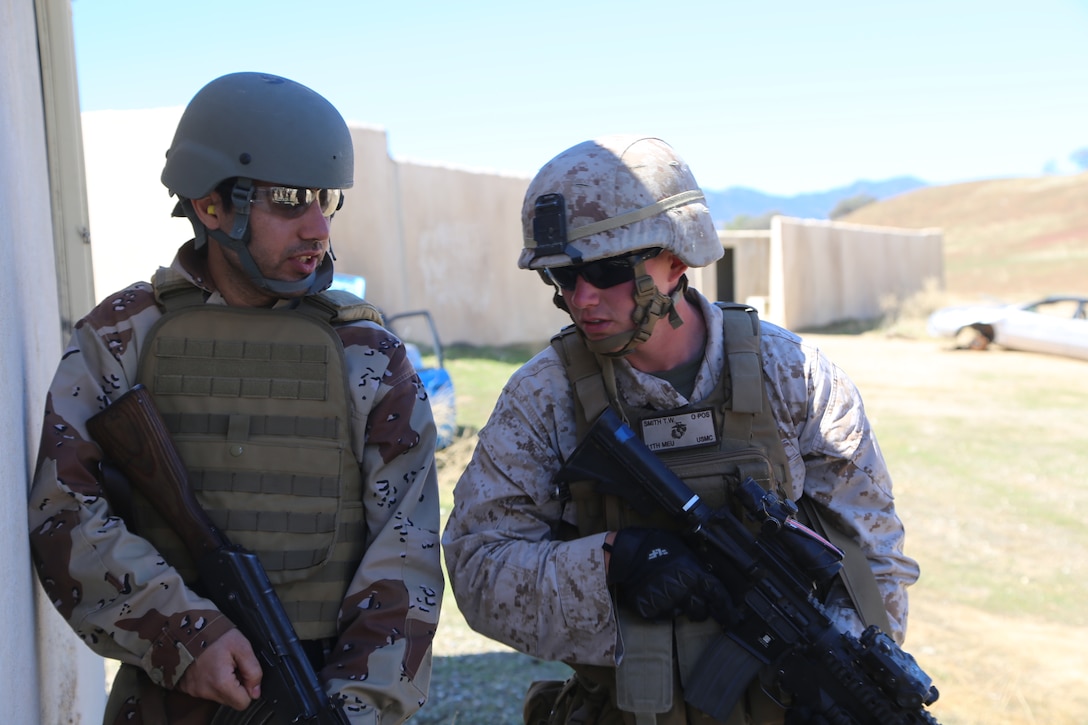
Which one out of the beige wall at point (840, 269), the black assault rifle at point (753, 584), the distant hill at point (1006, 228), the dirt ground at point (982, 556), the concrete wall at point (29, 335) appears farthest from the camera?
the distant hill at point (1006, 228)

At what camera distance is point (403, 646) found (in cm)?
191

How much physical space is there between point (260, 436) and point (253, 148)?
576mm

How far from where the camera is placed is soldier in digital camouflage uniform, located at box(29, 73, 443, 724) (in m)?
1.84

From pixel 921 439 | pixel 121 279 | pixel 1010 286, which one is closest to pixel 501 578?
pixel 121 279

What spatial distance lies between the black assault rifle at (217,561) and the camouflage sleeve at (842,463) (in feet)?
3.73

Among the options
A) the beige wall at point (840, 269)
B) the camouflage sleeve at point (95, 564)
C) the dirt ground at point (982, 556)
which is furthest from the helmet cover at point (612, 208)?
the beige wall at point (840, 269)

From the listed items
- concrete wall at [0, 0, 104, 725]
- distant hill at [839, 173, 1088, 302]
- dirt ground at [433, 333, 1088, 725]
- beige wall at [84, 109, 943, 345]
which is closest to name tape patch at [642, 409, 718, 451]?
concrete wall at [0, 0, 104, 725]

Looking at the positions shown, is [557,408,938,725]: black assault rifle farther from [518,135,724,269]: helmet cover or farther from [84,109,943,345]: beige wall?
[84,109,943,345]: beige wall

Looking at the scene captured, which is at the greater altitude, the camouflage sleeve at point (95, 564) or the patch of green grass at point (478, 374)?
the camouflage sleeve at point (95, 564)

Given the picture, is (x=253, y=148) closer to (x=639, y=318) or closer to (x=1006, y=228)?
(x=639, y=318)

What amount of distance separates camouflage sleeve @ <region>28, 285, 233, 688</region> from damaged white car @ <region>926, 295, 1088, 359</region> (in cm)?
1723

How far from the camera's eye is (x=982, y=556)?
22.5 feet

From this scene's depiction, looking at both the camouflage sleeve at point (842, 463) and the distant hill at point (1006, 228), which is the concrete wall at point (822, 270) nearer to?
the distant hill at point (1006, 228)

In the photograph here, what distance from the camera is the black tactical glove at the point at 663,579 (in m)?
2.04
